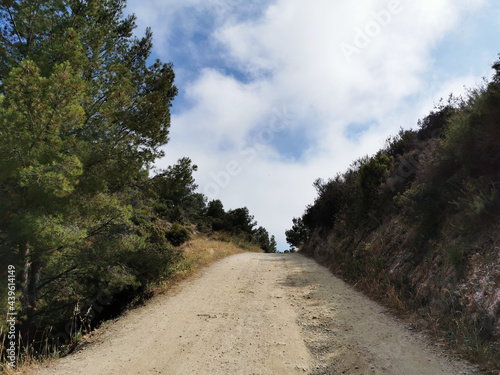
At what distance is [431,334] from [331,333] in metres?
1.59

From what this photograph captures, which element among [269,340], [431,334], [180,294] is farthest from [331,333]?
[180,294]

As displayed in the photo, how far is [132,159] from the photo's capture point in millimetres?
7406

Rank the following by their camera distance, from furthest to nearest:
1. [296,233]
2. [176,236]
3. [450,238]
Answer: [296,233] → [176,236] → [450,238]

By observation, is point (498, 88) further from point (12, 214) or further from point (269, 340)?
point (12, 214)

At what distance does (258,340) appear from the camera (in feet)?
14.9

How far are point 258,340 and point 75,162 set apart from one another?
4.58 meters

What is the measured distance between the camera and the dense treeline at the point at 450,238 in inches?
175

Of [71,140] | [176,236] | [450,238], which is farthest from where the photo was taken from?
[176,236]
